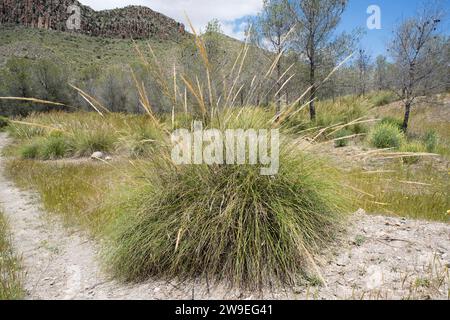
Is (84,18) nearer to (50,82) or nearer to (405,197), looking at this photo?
(50,82)

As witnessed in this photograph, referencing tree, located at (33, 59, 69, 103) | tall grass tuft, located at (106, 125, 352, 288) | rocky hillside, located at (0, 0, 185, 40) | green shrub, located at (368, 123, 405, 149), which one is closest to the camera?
tall grass tuft, located at (106, 125, 352, 288)

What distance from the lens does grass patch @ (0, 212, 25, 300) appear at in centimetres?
216

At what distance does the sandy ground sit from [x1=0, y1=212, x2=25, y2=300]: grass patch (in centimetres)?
9

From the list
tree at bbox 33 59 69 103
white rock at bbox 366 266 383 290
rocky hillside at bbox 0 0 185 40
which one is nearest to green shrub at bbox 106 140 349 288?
white rock at bbox 366 266 383 290

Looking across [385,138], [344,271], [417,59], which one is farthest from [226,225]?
[417,59]

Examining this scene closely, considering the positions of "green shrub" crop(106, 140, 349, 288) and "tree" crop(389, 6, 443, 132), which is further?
"tree" crop(389, 6, 443, 132)

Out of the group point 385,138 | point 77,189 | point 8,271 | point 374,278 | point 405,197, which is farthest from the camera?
point 385,138

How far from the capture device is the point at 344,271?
7.11 ft

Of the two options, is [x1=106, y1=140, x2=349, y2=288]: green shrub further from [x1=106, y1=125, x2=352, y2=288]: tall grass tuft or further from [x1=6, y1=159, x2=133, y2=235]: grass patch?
[x1=6, y1=159, x2=133, y2=235]: grass patch

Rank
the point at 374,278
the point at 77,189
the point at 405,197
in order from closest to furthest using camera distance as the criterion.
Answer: the point at 374,278, the point at 405,197, the point at 77,189

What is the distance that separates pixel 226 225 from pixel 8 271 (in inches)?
79.7

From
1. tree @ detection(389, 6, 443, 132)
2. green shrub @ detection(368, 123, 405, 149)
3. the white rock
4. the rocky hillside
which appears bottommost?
the white rock

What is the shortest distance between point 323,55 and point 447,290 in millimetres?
13588

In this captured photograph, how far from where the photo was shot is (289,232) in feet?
7.16
